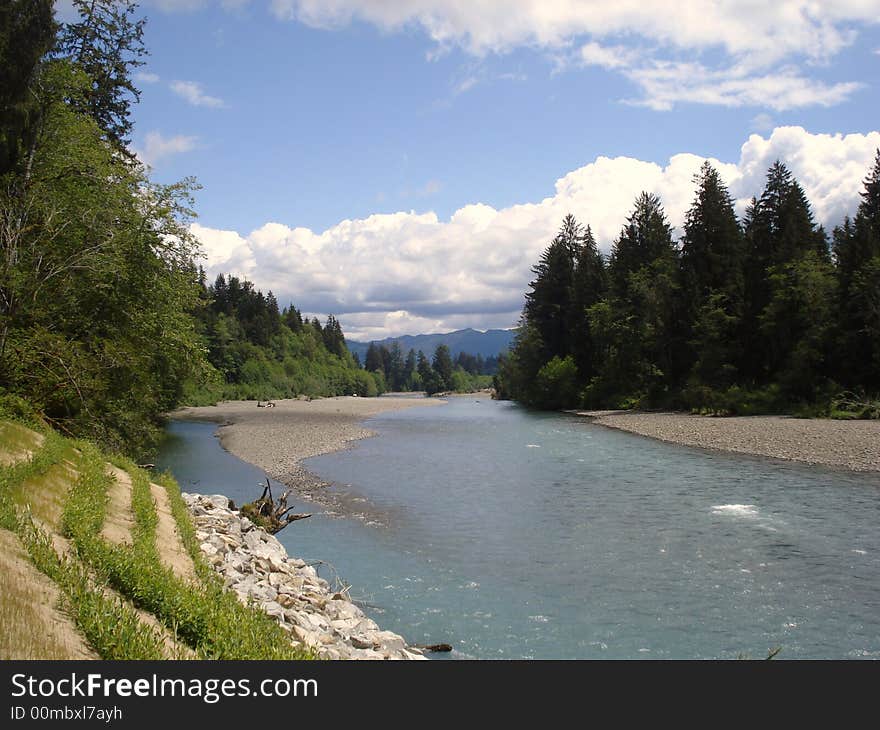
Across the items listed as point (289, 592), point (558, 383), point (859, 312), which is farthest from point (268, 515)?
point (558, 383)

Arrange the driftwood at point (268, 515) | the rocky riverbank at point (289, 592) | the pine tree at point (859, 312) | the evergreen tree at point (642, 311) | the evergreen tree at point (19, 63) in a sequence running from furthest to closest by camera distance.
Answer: the evergreen tree at point (642, 311)
the pine tree at point (859, 312)
the driftwood at point (268, 515)
the evergreen tree at point (19, 63)
the rocky riverbank at point (289, 592)

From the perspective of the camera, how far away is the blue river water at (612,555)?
10617 millimetres

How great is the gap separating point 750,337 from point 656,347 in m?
10.7

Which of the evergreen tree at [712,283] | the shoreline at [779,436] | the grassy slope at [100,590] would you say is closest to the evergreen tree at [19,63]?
the grassy slope at [100,590]

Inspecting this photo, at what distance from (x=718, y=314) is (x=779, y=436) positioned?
2308 centimetres

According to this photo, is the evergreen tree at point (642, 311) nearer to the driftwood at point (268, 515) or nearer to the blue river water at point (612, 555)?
the blue river water at point (612, 555)

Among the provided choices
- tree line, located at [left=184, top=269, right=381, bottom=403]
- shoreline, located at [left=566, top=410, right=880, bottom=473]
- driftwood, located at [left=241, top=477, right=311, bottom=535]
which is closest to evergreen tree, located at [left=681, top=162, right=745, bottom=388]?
shoreline, located at [left=566, top=410, right=880, bottom=473]

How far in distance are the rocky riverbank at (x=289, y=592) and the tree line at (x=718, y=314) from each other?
39.6 meters

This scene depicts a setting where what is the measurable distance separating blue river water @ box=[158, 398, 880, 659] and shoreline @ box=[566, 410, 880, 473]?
213cm

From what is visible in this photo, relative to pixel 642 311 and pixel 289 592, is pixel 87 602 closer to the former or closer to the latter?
pixel 289 592
